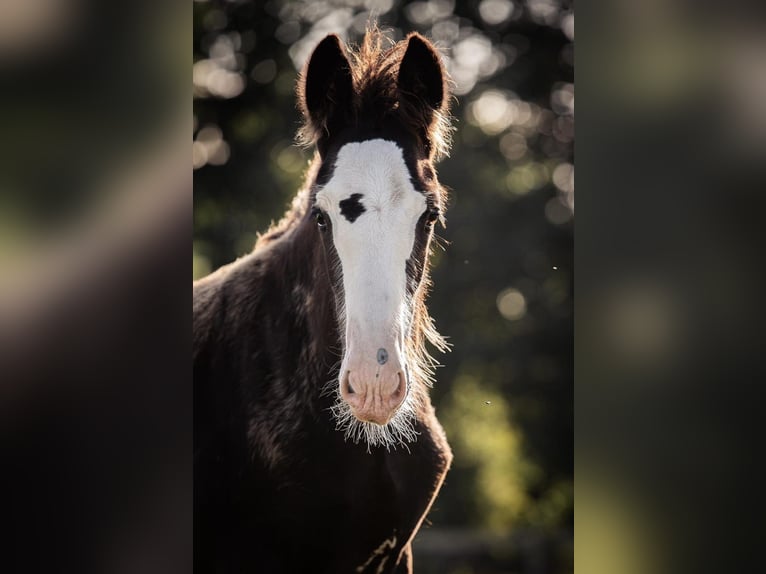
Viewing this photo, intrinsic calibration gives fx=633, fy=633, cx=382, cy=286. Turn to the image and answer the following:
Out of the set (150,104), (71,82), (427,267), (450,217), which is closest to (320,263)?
(427,267)

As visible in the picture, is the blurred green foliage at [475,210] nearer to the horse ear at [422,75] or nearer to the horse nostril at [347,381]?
the horse ear at [422,75]

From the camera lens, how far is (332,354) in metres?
1.74

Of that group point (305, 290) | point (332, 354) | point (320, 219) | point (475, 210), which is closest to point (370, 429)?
point (332, 354)

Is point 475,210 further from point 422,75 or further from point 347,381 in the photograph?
point 347,381

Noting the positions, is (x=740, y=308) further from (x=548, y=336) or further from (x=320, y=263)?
(x=320, y=263)

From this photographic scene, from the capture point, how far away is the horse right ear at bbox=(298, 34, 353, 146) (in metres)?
1.75


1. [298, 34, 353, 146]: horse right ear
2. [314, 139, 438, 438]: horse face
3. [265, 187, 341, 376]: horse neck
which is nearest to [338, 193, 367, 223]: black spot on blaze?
[314, 139, 438, 438]: horse face

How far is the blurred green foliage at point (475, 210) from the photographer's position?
1.89 m

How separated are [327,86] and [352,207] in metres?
0.41

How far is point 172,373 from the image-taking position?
1.40 m

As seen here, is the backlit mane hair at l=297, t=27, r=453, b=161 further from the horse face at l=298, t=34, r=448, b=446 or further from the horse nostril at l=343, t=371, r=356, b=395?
the horse nostril at l=343, t=371, r=356, b=395

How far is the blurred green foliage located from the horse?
102mm

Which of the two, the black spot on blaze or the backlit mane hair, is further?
the backlit mane hair

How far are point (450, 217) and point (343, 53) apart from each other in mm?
562
